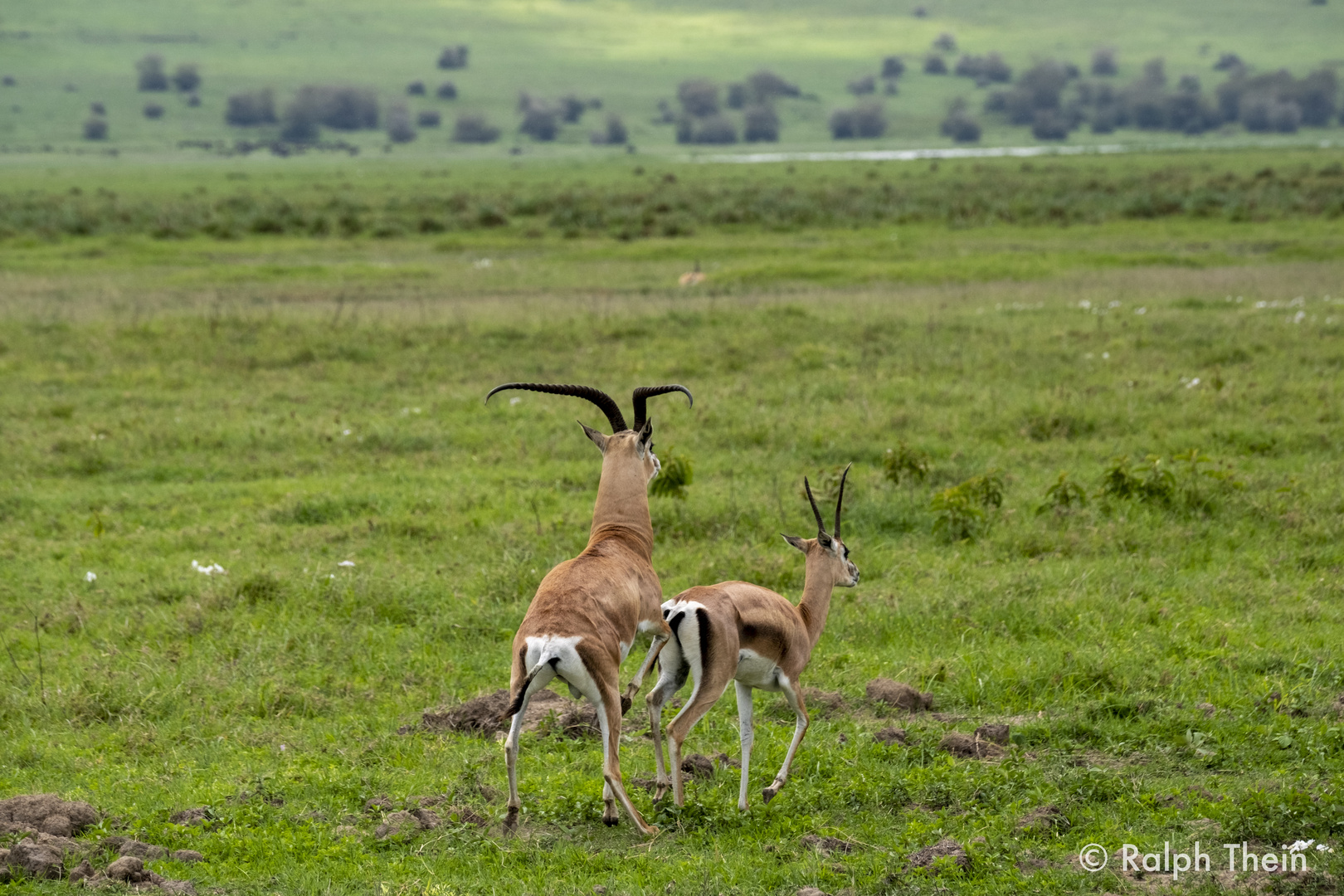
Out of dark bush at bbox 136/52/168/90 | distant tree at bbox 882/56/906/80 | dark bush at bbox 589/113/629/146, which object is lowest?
dark bush at bbox 589/113/629/146

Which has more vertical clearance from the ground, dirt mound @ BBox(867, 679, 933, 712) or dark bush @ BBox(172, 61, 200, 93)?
dark bush @ BBox(172, 61, 200, 93)

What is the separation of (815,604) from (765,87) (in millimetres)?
161874

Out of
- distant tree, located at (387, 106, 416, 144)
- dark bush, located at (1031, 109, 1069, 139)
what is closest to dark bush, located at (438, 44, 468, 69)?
distant tree, located at (387, 106, 416, 144)

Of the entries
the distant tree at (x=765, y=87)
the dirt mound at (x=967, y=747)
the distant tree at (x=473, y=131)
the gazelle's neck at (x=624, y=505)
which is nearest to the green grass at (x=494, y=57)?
the distant tree at (x=473, y=131)

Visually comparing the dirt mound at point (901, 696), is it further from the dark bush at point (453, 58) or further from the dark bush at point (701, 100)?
the dark bush at point (453, 58)

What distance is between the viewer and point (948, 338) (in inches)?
761

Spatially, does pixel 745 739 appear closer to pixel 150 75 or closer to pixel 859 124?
pixel 859 124

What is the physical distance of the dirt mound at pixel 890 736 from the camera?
7.10m

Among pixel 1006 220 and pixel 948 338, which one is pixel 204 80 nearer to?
pixel 1006 220

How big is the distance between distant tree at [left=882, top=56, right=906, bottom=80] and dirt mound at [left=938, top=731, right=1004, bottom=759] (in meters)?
180

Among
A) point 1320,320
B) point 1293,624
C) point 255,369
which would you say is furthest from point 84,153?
point 1293,624

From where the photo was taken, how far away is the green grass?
137 meters

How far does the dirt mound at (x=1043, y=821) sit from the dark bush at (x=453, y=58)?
17474 cm

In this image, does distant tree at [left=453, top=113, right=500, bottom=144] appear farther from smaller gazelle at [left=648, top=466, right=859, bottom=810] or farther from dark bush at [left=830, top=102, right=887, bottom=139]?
smaller gazelle at [left=648, top=466, right=859, bottom=810]
